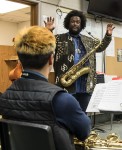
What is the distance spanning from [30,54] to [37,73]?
93 mm

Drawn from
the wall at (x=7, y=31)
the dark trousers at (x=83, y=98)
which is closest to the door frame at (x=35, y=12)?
the dark trousers at (x=83, y=98)

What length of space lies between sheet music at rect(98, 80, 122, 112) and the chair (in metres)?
0.75

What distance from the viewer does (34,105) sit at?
1.27 m

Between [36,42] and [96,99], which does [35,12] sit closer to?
[96,99]

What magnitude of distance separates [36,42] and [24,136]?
409mm

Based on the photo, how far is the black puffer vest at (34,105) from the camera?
1.24m

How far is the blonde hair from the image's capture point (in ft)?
4.33

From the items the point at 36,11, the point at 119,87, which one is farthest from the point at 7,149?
the point at 36,11

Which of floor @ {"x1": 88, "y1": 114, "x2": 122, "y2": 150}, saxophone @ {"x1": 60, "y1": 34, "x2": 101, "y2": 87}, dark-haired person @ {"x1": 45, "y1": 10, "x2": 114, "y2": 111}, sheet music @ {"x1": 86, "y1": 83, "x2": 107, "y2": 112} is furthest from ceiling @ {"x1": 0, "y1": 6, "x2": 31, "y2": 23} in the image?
sheet music @ {"x1": 86, "y1": 83, "x2": 107, "y2": 112}

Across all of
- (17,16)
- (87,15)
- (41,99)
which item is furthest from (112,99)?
(17,16)

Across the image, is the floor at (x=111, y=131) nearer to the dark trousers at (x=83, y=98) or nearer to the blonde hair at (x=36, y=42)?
the dark trousers at (x=83, y=98)

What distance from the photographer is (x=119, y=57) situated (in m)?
6.18

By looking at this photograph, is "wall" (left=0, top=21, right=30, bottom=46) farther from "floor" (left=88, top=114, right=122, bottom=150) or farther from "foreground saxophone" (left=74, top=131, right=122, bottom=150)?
"foreground saxophone" (left=74, top=131, right=122, bottom=150)

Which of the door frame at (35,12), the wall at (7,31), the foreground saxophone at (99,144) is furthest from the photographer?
the wall at (7,31)
